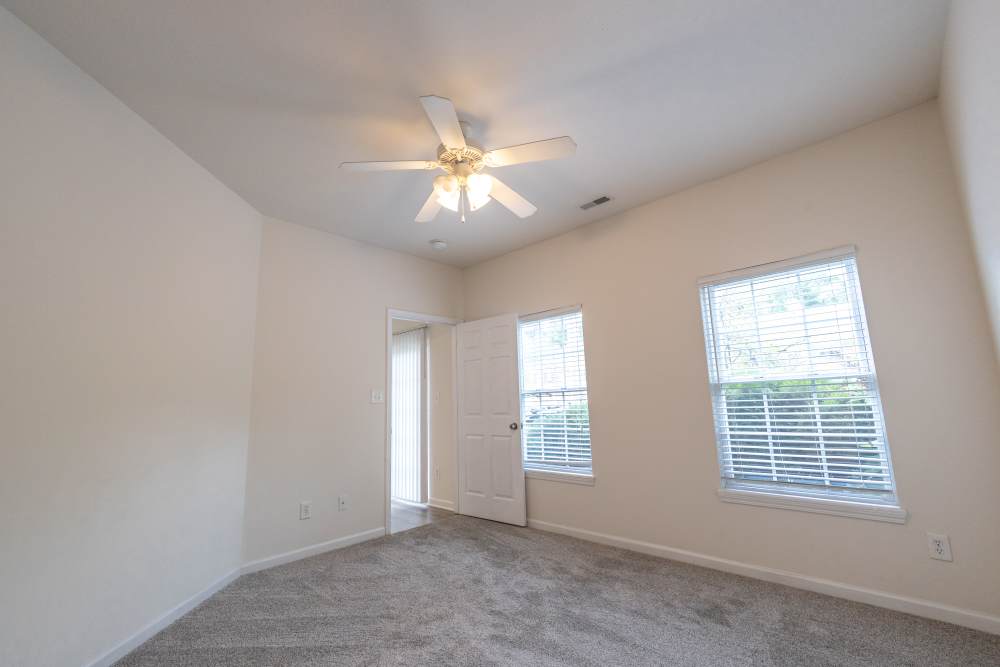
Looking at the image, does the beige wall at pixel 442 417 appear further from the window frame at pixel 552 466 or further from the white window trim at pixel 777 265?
the white window trim at pixel 777 265

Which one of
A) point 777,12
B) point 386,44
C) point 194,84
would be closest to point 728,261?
point 777,12

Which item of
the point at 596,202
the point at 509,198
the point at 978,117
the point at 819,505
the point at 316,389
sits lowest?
the point at 819,505

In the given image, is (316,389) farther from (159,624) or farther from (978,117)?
(978,117)

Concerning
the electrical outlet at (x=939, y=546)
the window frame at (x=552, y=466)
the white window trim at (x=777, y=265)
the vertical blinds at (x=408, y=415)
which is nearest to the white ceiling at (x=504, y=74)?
the white window trim at (x=777, y=265)

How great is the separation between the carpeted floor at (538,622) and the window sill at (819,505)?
Answer: 0.47m

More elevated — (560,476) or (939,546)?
(560,476)

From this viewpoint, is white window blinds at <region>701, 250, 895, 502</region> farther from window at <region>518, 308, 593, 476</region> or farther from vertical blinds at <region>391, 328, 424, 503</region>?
vertical blinds at <region>391, 328, 424, 503</region>

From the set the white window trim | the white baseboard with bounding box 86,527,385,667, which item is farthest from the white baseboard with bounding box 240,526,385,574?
the white window trim

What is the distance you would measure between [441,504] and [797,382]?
3.85 metres

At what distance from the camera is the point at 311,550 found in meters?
3.40

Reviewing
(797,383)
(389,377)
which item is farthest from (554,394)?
(797,383)

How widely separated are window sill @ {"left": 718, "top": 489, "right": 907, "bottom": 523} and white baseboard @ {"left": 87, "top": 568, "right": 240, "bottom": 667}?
3409 mm

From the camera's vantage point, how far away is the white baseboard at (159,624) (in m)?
1.99

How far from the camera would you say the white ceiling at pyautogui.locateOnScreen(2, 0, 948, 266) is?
5.84 feet
